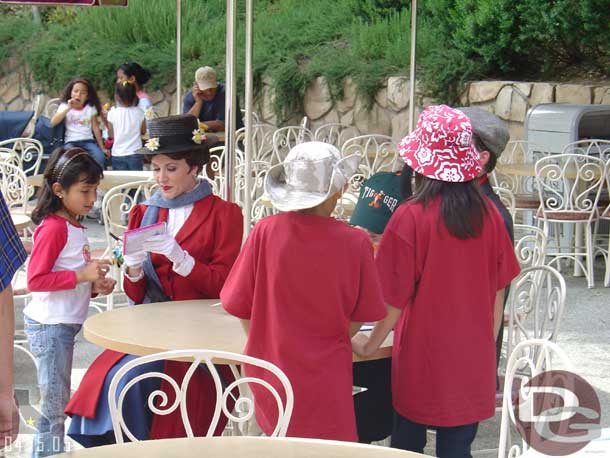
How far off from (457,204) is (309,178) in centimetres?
44

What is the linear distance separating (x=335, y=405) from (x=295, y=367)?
0.51 feet

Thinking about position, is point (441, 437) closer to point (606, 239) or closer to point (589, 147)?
point (589, 147)

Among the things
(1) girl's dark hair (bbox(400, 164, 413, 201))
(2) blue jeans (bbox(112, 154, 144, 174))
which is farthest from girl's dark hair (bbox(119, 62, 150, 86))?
(1) girl's dark hair (bbox(400, 164, 413, 201))

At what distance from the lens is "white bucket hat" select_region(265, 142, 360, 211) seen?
286 cm

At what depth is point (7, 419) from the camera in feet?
7.44

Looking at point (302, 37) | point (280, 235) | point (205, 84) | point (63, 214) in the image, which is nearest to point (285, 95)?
point (302, 37)

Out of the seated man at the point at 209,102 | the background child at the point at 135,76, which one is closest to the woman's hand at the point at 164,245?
the seated man at the point at 209,102

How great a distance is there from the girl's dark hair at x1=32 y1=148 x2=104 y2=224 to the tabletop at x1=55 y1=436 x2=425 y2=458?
1602 millimetres

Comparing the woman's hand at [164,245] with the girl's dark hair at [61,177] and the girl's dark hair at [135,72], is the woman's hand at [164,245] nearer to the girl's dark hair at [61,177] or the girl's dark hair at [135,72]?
the girl's dark hair at [61,177]

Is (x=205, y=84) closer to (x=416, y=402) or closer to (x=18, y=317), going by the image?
(x=18, y=317)

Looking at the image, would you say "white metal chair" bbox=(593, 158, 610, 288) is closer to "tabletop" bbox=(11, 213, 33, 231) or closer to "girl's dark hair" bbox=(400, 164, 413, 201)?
"tabletop" bbox=(11, 213, 33, 231)

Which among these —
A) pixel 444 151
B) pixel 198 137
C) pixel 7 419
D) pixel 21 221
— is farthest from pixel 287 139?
pixel 7 419

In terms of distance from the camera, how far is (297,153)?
2.94 m

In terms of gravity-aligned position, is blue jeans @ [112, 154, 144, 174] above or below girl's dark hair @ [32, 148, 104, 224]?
below
